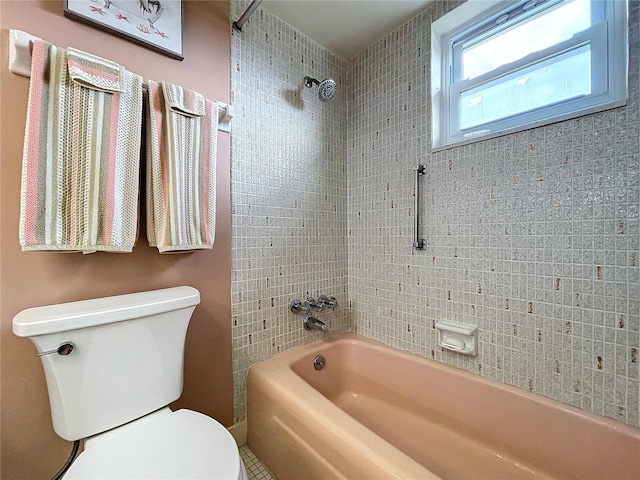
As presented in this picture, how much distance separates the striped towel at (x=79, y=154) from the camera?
0.84m

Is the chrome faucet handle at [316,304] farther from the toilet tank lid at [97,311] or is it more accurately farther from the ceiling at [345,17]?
the ceiling at [345,17]

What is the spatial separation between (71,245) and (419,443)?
1.66 meters

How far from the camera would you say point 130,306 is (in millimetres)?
938

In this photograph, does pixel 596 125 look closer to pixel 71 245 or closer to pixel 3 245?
pixel 71 245

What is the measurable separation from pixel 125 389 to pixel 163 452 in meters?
0.28

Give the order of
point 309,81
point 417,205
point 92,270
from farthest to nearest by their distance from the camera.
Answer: point 309,81 → point 417,205 → point 92,270

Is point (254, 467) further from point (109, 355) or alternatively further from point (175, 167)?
point (175, 167)

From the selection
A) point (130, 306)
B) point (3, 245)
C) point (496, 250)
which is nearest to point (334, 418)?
point (130, 306)

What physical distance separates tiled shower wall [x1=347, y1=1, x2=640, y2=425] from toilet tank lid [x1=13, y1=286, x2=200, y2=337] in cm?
115

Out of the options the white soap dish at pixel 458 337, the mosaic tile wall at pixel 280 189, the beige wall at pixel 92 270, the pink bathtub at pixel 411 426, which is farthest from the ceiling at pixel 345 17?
the pink bathtub at pixel 411 426

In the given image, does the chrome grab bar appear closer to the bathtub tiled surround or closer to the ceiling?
the bathtub tiled surround

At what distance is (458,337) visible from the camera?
1.39 metres

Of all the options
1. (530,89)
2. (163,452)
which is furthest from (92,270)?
(530,89)

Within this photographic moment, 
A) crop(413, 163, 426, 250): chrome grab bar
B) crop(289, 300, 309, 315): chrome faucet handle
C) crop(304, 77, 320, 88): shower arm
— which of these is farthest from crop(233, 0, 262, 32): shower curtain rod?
crop(289, 300, 309, 315): chrome faucet handle
